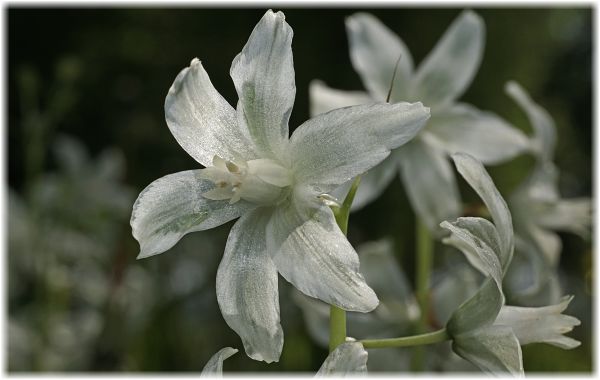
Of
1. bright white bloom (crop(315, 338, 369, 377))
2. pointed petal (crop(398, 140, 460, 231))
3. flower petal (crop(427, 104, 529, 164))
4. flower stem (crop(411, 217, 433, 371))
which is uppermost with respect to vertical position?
bright white bloom (crop(315, 338, 369, 377))

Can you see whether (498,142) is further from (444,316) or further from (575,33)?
(575,33)

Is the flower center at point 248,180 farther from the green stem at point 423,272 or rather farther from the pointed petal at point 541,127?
the pointed petal at point 541,127

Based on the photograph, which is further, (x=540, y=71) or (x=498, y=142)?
(x=540, y=71)

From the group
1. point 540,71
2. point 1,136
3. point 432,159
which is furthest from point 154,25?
point 432,159

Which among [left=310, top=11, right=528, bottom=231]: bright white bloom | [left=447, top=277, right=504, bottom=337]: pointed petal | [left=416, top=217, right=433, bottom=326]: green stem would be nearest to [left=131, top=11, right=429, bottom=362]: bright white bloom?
[left=447, top=277, right=504, bottom=337]: pointed petal

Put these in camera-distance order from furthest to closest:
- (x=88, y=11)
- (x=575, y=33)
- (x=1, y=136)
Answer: (x=575, y=33) → (x=88, y=11) → (x=1, y=136)

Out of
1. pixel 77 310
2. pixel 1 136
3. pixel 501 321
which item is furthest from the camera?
pixel 77 310

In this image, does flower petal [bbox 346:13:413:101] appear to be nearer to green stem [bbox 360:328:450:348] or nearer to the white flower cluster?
the white flower cluster

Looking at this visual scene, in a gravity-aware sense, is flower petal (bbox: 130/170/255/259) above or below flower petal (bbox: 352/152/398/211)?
above
